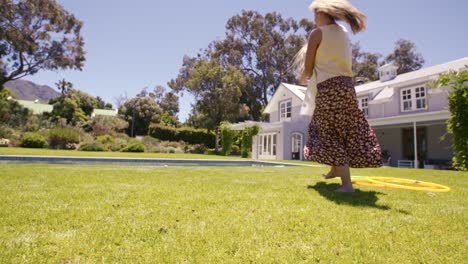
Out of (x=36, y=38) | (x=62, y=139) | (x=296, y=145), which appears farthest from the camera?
(x=36, y=38)

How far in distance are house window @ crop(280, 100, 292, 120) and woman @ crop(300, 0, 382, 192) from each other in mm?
21792

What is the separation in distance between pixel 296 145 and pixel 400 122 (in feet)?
23.9

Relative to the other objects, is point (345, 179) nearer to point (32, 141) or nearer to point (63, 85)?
point (32, 141)

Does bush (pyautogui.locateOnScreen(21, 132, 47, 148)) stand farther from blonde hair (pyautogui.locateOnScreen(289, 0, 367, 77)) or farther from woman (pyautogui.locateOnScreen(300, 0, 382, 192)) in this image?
blonde hair (pyautogui.locateOnScreen(289, 0, 367, 77))

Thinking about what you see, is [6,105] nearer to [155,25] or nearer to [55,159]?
[155,25]

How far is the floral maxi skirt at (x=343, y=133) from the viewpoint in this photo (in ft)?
11.4

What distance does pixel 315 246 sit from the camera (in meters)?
1.64

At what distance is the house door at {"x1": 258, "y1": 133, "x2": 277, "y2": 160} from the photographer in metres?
23.4

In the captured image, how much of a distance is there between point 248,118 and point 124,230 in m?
38.6

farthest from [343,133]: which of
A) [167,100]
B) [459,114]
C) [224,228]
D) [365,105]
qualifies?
[167,100]

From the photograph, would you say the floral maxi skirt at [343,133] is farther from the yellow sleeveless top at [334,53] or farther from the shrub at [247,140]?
the shrub at [247,140]

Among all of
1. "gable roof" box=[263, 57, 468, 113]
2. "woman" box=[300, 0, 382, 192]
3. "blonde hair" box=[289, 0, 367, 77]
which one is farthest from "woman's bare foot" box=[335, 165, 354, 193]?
"gable roof" box=[263, 57, 468, 113]

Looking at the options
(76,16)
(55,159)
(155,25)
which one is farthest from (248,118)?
(55,159)

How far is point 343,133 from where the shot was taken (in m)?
3.54
